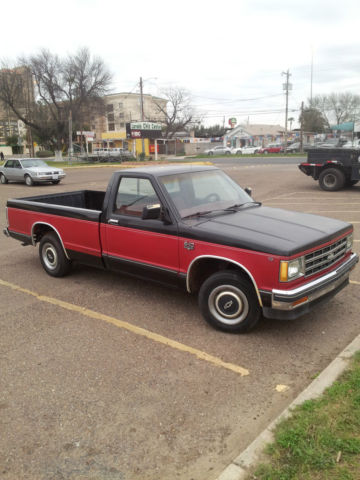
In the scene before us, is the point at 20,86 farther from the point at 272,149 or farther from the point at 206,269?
the point at 206,269

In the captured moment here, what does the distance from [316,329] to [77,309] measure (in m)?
2.87

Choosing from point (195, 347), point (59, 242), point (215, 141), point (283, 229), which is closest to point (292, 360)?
point (195, 347)

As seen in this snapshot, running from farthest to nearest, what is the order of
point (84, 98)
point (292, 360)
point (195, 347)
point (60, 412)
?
1. point (84, 98)
2. point (195, 347)
3. point (292, 360)
4. point (60, 412)

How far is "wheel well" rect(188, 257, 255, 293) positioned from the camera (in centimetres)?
427

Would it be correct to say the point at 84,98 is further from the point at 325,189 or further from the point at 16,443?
the point at 16,443

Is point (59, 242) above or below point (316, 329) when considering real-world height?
above

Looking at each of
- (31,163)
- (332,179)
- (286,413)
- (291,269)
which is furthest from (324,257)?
(31,163)

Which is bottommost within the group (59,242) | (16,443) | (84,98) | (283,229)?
(16,443)

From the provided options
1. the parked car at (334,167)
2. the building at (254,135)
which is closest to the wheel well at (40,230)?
the parked car at (334,167)

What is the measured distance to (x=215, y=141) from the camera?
8881 centimetres

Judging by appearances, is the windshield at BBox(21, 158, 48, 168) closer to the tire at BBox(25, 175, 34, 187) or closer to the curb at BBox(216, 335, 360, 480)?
the tire at BBox(25, 175, 34, 187)

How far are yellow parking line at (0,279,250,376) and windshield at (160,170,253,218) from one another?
1.38 m

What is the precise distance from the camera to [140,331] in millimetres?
4488

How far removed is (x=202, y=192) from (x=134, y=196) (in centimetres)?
86
